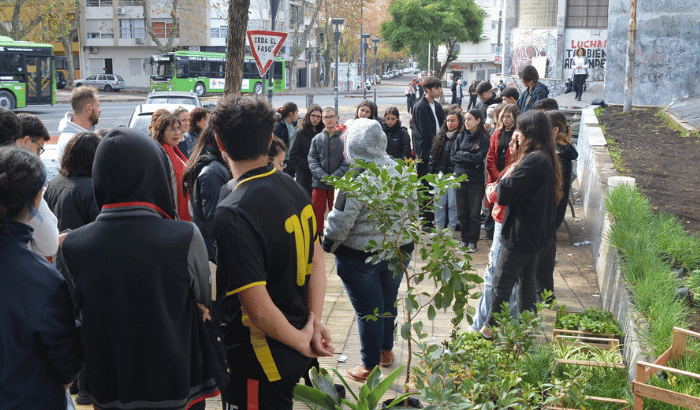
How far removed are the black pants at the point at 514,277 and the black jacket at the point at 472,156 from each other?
329 cm

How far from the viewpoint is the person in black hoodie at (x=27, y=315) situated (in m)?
2.28

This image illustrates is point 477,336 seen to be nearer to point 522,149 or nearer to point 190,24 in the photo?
point 522,149

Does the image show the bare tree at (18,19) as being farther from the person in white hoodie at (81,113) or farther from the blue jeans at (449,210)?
the person in white hoodie at (81,113)

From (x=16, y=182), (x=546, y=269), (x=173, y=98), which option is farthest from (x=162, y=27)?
(x=16, y=182)

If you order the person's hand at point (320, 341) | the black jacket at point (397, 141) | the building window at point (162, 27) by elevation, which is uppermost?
the building window at point (162, 27)

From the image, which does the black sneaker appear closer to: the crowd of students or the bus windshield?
the crowd of students

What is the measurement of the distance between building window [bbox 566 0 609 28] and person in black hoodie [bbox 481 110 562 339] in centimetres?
3072

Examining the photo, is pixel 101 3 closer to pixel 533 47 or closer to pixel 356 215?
pixel 533 47

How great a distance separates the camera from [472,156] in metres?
8.48

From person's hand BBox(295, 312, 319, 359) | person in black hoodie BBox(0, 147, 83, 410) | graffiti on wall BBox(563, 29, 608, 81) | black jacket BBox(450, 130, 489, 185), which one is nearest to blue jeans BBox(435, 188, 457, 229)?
black jacket BBox(450, 130, 489, 185)

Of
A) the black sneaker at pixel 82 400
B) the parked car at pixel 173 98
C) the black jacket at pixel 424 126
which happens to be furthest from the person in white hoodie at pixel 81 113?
the parked car at pixel 173 98

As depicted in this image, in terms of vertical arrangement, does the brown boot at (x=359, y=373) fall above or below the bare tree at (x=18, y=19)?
below

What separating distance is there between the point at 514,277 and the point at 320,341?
8.52ft

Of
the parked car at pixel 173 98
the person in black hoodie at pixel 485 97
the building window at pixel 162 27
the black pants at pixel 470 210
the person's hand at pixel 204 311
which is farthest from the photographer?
the building window at pixel 162 27
